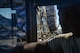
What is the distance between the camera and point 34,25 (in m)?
1.64

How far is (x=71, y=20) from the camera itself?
1.32 m

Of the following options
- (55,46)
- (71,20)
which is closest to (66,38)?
(55,46)

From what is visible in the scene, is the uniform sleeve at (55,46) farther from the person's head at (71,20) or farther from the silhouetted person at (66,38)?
the person's head at (71,20)

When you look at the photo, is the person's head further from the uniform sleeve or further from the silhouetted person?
the uniform sleeve

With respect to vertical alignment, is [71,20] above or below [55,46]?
above

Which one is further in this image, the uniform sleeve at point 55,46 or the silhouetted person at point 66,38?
the uniform sleeve at point 55,46

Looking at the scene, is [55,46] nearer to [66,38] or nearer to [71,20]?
[66,38]

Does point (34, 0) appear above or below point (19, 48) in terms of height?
above

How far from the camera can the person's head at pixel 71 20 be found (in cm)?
131

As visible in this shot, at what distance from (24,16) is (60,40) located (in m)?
0.29

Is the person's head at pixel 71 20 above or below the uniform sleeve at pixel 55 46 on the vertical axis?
above

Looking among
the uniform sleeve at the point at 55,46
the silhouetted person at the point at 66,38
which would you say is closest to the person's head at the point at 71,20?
the silhouetted person at the point at 66,38

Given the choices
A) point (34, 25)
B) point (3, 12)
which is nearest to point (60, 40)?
point (34, 25)

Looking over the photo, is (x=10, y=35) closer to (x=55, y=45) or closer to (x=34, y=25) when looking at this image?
(x=34, y=25)
